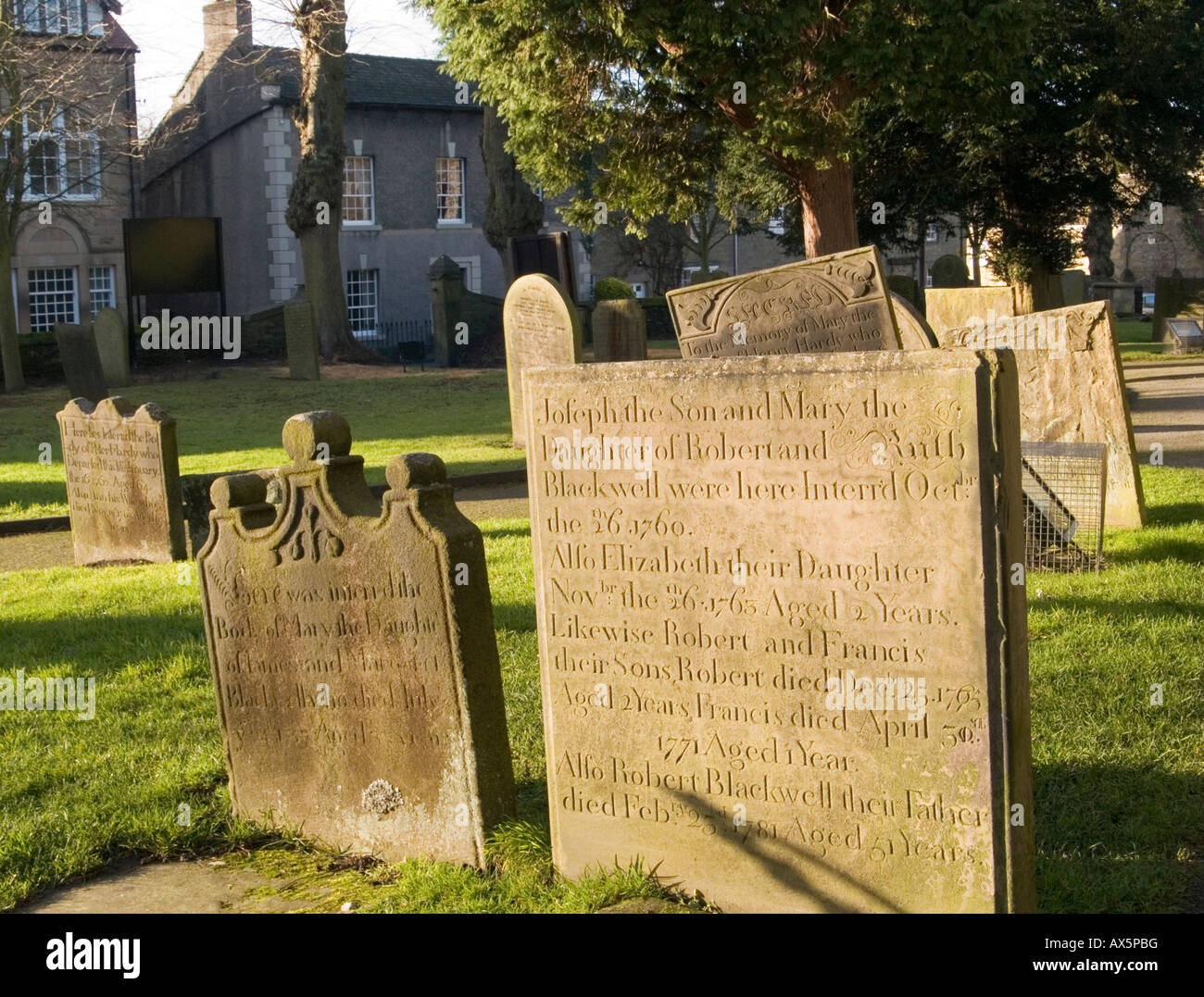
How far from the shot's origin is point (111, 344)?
28.7m

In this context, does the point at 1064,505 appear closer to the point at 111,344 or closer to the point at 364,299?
the point at 111,344

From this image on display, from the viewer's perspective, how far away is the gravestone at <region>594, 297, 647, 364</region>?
19438 mm

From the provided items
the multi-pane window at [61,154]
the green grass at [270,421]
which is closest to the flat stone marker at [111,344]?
the green grass at [270,421]

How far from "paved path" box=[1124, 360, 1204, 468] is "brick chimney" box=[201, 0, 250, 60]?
89.0ft

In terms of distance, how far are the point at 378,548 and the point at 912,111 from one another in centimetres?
1785

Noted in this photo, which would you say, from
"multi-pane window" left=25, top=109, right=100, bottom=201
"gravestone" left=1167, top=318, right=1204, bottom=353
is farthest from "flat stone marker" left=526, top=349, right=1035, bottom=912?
"gravestone" left=1167, top=318, right=1204, bottom=353

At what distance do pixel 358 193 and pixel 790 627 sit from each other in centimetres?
4049

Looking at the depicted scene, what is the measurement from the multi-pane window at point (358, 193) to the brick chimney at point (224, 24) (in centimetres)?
469

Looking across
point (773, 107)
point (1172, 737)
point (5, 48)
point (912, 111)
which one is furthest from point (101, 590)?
point (5, 48)

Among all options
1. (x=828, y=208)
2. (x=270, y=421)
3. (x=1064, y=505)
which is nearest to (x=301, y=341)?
(x=270, y=421)

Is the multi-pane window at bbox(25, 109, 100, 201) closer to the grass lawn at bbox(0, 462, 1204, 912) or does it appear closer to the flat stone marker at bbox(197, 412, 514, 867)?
the grass lawn at bbox(0, 462, 1204, 912)

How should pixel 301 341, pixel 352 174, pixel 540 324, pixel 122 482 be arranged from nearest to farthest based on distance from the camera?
1. pixel 122 482
2. pixel 540 324
3. pixel 301 341
4. pixel 352 174

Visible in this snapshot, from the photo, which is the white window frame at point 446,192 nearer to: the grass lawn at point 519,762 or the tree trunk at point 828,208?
the tree trunk at point 828,208

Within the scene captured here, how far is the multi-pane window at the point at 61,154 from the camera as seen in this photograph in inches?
1117
